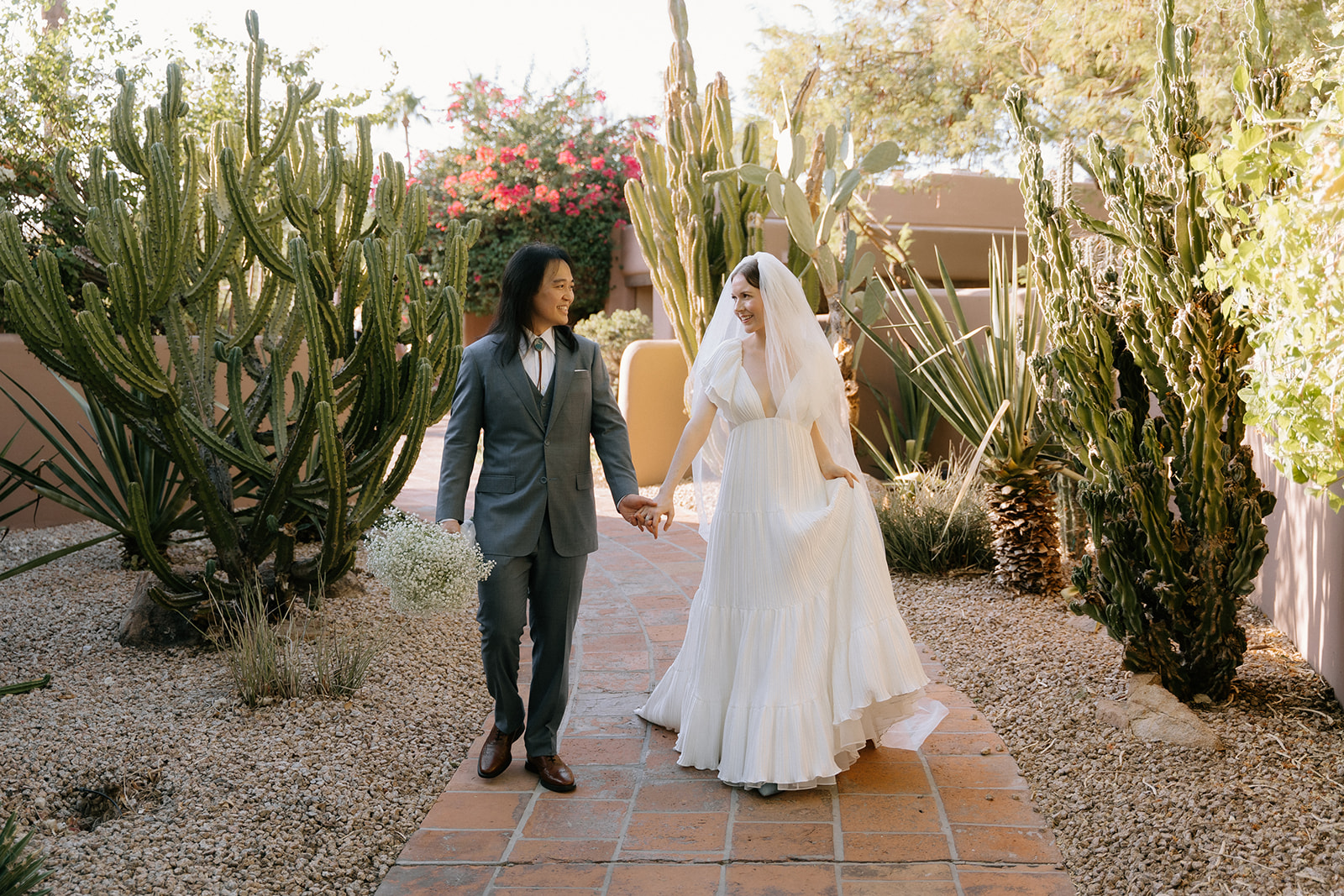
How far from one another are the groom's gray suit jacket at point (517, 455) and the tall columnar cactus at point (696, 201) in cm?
504

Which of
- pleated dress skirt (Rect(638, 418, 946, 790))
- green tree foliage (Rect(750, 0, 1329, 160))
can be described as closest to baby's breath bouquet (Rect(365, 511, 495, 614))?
pleated dress skirt (Rect(638, 418, 946, 790))

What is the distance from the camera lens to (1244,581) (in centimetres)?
405

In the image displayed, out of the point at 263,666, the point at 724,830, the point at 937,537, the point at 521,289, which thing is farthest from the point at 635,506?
the point at 937,537

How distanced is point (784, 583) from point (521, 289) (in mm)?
1394

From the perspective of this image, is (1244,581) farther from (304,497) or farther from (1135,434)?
(304,497)

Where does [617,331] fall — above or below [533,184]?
below

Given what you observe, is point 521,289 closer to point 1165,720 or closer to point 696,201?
point 1165,720

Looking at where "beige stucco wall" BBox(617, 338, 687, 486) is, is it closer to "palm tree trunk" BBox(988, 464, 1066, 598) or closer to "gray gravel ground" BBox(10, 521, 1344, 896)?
"palm tree trunk" BBox(988, 464, 1066, 598)

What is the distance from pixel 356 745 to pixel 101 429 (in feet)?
10.2

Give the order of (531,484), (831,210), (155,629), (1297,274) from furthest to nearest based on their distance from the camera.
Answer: (831,210) < (155,629) < (531,484) < (1297,274)

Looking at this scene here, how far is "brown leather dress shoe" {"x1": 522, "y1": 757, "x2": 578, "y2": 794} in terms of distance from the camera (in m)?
3.66

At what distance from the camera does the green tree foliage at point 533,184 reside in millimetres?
17391

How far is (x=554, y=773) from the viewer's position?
3.70 m

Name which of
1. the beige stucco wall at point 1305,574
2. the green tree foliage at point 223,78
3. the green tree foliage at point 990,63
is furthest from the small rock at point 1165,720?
the green tree foliage at point 223,78
